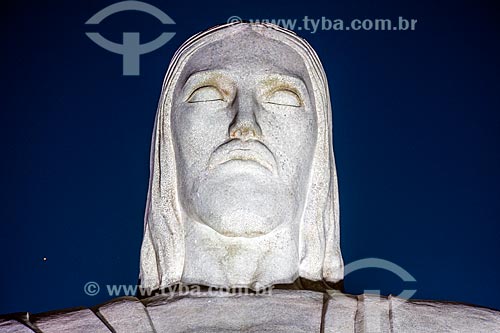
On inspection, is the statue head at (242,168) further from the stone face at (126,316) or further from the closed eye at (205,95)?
the stone face at (126,316)

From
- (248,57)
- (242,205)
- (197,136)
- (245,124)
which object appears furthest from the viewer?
(248,57)

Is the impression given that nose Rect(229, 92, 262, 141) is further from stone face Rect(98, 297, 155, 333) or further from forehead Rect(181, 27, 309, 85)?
stone face Rect(98, 297, 155, 333)

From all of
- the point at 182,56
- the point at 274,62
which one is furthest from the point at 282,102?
the point at 182,56

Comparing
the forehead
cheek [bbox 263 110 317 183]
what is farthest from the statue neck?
the forehead

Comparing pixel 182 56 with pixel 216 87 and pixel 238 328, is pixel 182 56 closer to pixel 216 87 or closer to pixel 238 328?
pixel 216 87

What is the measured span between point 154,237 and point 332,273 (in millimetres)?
887

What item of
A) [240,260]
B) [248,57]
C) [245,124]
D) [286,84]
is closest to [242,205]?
[240,260]

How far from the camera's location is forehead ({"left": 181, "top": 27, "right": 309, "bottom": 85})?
6059 mm

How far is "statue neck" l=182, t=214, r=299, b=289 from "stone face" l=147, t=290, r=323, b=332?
0.31 metres

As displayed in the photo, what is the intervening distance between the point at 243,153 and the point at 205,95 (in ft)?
1.50

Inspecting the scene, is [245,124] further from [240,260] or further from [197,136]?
[240,260]

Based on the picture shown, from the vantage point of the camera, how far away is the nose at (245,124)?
18.7 feet

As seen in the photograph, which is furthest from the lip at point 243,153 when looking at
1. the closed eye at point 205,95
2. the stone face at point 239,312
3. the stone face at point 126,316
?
the stone face at point 126,316

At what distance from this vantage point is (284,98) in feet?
19.7
